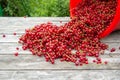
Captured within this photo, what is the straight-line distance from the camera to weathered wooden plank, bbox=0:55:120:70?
2.58m

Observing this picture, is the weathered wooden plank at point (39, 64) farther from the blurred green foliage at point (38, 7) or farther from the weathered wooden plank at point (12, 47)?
the blurred green foliage at point (38, 7)

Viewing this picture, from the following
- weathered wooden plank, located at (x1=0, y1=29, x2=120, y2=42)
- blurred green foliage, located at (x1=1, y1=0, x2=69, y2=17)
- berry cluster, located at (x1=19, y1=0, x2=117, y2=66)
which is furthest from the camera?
blurred green foliage, located at (x1=1, y1=0, x2=69, y2=17)

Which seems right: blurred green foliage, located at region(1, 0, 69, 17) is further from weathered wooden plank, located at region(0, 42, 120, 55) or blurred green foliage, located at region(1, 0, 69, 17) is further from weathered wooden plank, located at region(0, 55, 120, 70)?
weathered wooden plank, located at region(0, 55, 120, 70)

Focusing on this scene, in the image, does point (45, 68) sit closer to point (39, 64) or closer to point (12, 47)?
point (39, 64)

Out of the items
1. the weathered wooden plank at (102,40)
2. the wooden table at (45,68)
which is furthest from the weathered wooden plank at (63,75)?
the weathered wooden plank at (102,40)

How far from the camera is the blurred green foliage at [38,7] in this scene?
452 centimetres

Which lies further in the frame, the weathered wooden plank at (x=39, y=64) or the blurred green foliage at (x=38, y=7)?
the blurred green foliage at (x=38, y=7)

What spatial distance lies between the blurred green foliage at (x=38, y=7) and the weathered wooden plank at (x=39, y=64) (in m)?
1.79

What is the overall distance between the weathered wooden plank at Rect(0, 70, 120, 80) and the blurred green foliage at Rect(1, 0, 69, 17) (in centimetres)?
205

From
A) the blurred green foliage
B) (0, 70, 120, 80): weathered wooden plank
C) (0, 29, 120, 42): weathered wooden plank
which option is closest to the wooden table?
(0, 70, 120, 80): weathered wooden plank

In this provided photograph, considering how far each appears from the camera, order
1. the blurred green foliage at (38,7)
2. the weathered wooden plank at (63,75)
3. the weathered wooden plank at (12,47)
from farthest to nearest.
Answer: the blurred green foliage at (38,7)
the weathered wooden plank at (12,47)
the weathered wooden plank at (63,75)

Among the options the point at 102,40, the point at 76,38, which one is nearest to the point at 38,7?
the point at 102,40

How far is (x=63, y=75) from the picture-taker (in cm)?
245

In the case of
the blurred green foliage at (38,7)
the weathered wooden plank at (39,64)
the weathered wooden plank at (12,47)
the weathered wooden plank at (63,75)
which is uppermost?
the blurred green foliage at (38,7)
